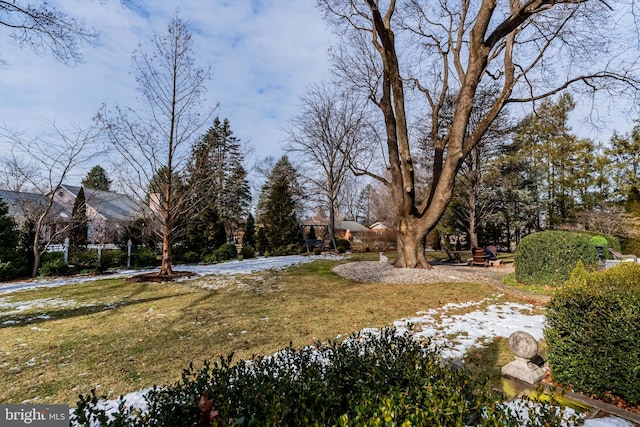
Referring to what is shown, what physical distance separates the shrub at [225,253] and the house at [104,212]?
4.02 meters

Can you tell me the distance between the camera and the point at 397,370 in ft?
6.72

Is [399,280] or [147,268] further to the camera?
[147,268]

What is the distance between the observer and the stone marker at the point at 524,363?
121 inches

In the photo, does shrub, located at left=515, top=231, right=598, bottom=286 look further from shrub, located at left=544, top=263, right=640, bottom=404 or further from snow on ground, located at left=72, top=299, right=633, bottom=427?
shrub, located at left=544, top=263, right=640, bottom=404

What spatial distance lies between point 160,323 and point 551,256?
28.9 feet

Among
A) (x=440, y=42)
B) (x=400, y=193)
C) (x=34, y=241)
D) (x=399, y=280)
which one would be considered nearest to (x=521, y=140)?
(x=440, y=42)

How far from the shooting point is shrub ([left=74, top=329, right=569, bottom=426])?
4.76 ft

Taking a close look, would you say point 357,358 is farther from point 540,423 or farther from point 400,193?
point 400,193

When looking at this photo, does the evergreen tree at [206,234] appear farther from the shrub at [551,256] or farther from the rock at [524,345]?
the rock at [524,345]

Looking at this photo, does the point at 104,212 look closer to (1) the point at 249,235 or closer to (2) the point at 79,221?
(1) the point at 249,235

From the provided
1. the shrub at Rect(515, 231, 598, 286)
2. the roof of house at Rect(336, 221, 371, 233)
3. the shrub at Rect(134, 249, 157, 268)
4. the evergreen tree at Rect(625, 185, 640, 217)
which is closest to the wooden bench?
the shrub at Rect(515, 231, 598, 286)

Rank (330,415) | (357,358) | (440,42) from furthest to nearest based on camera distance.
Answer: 1. (440,42)
2. (357,358)
3. (330,415)

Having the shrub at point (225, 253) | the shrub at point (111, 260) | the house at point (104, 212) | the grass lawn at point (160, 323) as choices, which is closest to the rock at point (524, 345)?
the grass lawn at point (160, 323)

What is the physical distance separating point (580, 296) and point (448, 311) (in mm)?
2985
